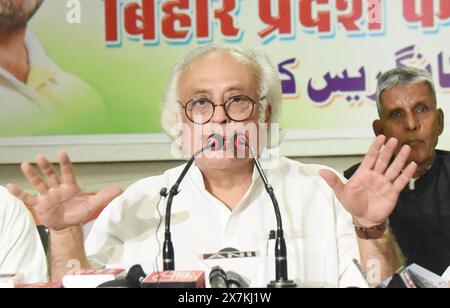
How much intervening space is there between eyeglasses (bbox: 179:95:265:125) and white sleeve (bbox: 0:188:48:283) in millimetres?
715

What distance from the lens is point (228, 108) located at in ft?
7.26

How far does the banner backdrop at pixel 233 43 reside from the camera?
2.34 metres

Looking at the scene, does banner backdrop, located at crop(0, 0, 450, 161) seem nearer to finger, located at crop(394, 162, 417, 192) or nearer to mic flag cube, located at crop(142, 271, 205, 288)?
finger, located at crop(394, 162, 417, 192)

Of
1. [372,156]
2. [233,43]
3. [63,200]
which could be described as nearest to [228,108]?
[233,43]

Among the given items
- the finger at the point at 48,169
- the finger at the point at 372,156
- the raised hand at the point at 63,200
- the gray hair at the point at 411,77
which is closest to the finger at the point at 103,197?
the raised hand at the point at 63,200

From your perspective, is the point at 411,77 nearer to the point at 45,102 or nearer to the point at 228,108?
the point at 228,108

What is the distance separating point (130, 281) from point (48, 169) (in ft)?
1.62

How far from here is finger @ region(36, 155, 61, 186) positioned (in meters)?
1.97

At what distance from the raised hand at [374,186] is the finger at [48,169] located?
87cm

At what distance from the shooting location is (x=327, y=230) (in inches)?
87.0

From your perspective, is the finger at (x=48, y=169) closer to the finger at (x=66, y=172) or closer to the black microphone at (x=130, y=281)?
the finger at (x=66, y=172)
